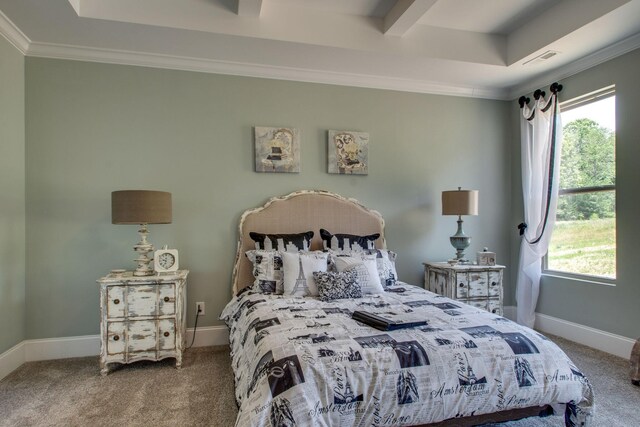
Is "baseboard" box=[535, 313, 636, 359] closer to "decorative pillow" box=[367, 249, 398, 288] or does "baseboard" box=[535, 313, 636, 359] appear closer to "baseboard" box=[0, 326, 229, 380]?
"decorative pillow" box=[367, 249, 398, 288]

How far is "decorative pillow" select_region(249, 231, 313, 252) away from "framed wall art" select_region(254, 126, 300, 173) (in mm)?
677

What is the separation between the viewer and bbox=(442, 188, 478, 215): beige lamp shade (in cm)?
373

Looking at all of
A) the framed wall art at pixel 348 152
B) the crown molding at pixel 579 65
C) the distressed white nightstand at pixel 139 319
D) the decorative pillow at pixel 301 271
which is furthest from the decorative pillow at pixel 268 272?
the crown molding at pixel 579 65

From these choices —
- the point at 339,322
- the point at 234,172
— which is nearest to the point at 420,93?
the point at 234,172

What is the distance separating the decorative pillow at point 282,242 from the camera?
3355mm

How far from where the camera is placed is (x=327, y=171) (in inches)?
152

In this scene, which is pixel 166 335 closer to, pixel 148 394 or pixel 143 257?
pixel 148 394

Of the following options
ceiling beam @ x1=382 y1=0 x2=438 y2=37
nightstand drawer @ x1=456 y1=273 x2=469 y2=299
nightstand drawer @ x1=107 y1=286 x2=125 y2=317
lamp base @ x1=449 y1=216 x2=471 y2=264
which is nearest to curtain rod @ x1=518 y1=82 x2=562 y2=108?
lamp base @ x1=449 y1=216 x2=471 y2=264

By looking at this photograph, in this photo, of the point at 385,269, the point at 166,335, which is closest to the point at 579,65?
the point at 385,269

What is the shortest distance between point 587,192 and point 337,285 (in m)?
2.67

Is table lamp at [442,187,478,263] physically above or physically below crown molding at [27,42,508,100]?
below

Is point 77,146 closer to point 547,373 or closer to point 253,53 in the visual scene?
point 253,53

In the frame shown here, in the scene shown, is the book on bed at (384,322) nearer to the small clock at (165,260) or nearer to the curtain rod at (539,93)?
the small clock at (165,260)

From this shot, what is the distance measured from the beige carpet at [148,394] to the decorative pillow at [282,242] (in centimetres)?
102
